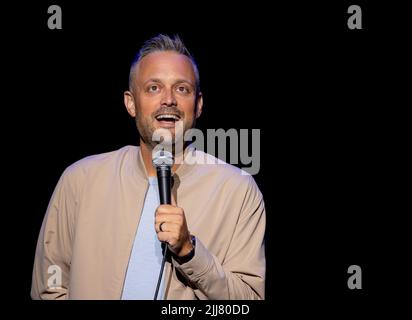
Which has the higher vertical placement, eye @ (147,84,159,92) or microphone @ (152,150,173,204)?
eye @ (147,84,159,92)

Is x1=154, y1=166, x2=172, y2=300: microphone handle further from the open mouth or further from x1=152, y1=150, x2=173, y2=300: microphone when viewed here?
the open mouth

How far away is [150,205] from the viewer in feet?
7.02

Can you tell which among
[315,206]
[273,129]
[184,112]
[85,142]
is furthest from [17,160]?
[315,206]

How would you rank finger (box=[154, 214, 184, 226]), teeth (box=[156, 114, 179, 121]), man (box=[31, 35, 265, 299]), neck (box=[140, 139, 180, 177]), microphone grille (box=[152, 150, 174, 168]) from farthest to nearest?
1. neck (box=[140, 139, 180, 177])
2. teeth (box=[156, 114, 179, 121])
3. man (box=[31, 35, 265, 299])
4. microphone grille (box=[152, 150, 174, 168])
5. finger (box=[154, 214, 184, 226])

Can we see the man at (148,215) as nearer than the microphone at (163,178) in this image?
No

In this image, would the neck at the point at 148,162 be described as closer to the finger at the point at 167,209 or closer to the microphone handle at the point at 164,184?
the microphone handle at the point at 164,184

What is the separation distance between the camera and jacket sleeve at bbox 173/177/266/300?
Result: 71.4 inches

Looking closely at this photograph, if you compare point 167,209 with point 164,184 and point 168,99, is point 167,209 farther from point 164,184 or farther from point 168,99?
point 168,99

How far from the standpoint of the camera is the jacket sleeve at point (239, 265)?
5.95 feet

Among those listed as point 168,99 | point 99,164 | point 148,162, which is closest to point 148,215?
point 148,162

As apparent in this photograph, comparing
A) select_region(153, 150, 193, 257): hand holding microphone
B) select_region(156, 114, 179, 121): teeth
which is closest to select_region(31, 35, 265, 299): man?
select_region(156, 114, 179, 121): teeth

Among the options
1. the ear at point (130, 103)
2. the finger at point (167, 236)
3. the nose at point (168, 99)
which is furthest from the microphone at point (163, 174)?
the ear at point (130, 103)

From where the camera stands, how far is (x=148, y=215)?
6.96ft

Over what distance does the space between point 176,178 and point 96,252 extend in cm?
45
